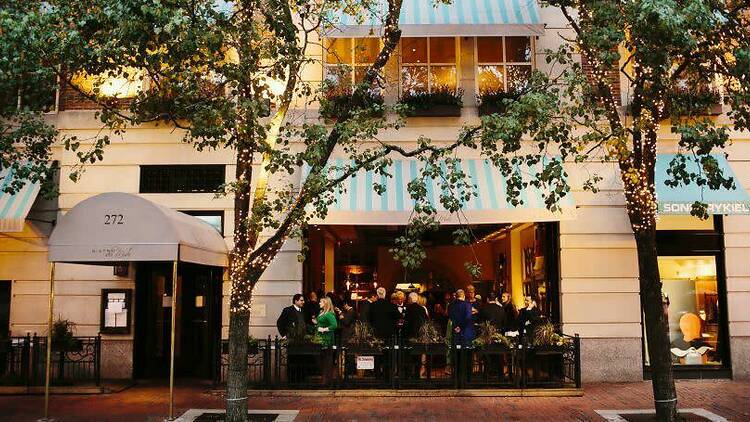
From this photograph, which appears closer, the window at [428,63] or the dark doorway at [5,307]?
the dark doorway at [5,307]

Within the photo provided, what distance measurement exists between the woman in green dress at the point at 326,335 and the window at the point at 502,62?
5.85m

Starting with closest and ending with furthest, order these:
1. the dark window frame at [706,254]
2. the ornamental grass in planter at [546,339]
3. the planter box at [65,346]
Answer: the ornamental grass in planter at [546,339] → the planter box at [65,346] → the dark window frame at [706,254]

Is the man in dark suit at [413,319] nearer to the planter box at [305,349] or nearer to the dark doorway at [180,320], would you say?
the planter box at [305,349]

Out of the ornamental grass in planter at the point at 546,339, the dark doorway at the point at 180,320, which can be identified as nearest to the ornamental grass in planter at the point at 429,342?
the ornamental grass in planter at the point at 546,339

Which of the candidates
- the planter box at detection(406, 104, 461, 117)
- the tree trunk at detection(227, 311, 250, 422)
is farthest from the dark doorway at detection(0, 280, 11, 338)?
the planter box at detection(406, 104, 461, 117)

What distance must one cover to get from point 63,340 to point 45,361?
741mm

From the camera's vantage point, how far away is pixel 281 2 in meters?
9.12

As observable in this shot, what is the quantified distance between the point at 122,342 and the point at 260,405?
14.2 feet

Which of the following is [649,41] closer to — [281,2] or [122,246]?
[281,2]

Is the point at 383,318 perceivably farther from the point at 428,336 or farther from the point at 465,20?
the point at 465,20

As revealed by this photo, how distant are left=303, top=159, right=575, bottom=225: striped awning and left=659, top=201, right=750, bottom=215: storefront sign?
5.92 ft

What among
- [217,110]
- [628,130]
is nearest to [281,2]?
[217,110]

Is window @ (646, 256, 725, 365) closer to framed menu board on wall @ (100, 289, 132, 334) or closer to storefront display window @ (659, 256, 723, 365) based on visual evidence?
storefront display window @ (659, 256, 723, 365)

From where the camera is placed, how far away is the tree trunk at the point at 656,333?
967 centimetres
